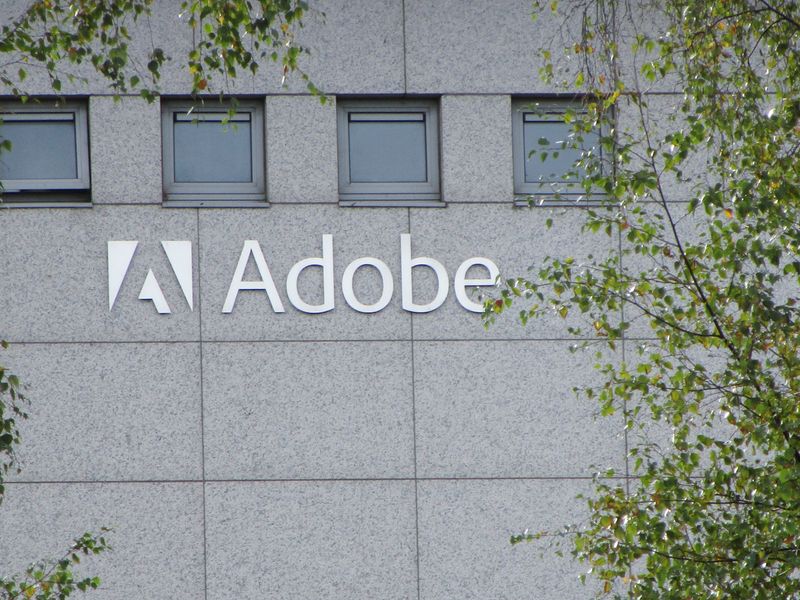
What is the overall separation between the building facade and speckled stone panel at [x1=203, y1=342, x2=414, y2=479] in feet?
0.05

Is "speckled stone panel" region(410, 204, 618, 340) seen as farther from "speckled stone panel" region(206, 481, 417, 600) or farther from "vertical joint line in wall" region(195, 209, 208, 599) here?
"vertical joint line in wall" region(195, 209, 208, 599)

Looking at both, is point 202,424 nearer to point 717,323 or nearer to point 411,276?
point 411,276

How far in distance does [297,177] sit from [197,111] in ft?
2.73

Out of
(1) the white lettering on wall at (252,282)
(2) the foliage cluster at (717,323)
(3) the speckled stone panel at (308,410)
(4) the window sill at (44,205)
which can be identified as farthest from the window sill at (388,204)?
(2) the foliage cluster at (717,323)

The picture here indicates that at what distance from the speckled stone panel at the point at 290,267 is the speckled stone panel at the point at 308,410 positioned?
100 mm

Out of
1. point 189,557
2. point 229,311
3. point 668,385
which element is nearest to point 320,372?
point 229,311

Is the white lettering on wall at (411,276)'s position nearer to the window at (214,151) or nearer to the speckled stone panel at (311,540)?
the window at (214,151)

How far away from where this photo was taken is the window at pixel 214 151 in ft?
35.0

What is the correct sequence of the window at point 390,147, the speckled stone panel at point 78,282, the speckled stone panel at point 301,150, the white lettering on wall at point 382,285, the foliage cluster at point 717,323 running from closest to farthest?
the foliage cluster at point 717,323 → the speckled stone panel at point 78,282 → the white lettering on wall at point 382,285 → the speckled stone panel at point 301,150 → the window at point 390,147

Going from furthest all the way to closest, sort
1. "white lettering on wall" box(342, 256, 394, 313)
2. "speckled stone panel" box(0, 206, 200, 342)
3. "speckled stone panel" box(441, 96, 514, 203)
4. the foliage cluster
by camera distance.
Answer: "speckled stone panel" box(441, 96, 514, 203), "white lettering on wall" box(342, 256, 394, 313), "speckled stone panel" box(0, 206, 200, 342), the foliage cluster

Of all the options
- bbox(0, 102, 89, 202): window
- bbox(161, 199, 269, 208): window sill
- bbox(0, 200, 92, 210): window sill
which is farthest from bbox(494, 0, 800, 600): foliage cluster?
bbox(0, 102, 89, 202): window

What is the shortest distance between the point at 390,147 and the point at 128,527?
3.10 metres

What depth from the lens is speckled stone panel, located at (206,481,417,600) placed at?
1016 cm

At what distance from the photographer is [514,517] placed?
33.9ft
